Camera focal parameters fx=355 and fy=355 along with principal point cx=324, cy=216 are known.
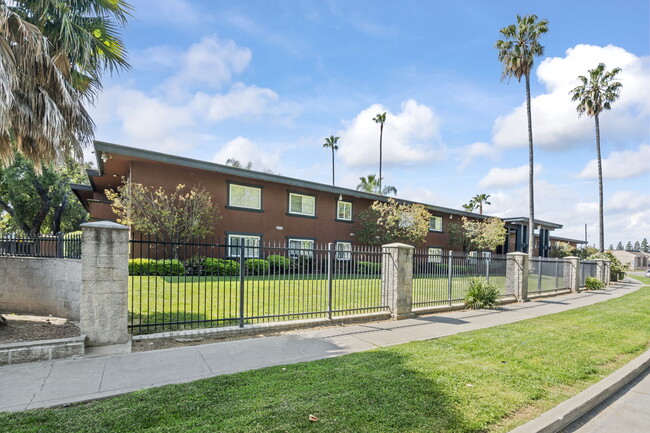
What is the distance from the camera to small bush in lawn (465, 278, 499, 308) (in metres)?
11.8

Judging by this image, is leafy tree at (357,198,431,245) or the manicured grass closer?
the manicured grass

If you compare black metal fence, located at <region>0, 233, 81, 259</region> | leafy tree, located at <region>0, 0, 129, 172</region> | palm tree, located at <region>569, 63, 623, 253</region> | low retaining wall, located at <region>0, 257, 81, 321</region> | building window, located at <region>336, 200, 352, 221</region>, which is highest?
palm tree, located at <region>569, 63, 623, 253</region>

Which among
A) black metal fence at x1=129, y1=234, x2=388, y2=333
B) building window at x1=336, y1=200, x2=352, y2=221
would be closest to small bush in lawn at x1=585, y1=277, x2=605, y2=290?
building window at x1=336, y1=200, x2=352, y2=221

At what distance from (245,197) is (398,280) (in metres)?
11.8

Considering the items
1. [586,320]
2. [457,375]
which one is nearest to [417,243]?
[586,320]

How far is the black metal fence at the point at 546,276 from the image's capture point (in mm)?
16281

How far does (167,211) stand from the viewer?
15.3m

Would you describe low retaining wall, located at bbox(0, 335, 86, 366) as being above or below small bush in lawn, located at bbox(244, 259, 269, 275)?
below

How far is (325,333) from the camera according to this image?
7.68 m

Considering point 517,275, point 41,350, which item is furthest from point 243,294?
point 517,275

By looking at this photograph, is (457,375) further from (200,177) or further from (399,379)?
(200,177)

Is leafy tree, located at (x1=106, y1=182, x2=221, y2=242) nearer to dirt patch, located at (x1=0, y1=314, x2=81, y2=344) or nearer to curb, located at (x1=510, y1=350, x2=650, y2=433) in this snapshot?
dirt patch, located at (x1=0, y1=314, x2=81, y2=344)

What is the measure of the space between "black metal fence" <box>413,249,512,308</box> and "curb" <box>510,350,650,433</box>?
493 cm

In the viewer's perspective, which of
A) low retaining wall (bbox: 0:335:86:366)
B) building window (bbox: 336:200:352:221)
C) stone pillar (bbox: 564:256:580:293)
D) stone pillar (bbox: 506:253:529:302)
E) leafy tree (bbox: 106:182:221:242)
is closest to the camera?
low retaining wall (bbox: 0:335:86:366)
